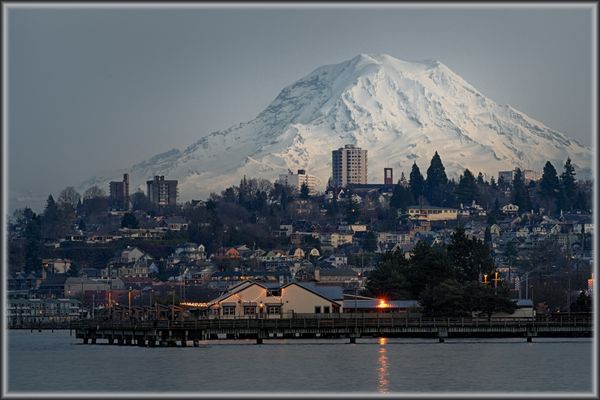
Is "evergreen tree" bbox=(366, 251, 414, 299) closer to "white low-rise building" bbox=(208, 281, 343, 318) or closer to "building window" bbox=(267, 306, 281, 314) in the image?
"white low-rise building" bbox=(208, 281, 343, 318)

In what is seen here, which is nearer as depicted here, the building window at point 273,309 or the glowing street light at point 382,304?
the building window at point 273,309

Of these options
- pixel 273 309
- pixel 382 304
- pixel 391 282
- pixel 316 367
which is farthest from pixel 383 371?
pixel 391 282

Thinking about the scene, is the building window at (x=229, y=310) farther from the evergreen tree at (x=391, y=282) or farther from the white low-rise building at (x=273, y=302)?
the evergreen tree at (x=391, y=282)

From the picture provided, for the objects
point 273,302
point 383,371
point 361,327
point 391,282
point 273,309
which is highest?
point 391,282

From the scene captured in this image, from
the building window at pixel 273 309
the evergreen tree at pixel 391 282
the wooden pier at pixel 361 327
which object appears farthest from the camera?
the evergreen tree at pixel 391 282

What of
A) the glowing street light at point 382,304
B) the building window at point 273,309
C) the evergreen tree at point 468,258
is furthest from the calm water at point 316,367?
the evergreen tree at point 468,258

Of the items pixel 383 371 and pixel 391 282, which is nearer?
pixel 383 371

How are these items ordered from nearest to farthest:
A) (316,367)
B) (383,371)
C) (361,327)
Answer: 1. (383,371)
2. (316,367)
3. (361,327)

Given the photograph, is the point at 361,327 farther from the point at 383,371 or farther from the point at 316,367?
the point at 383,371

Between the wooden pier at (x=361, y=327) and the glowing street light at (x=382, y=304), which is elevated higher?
the glowing street light at (x=382, y=304)
